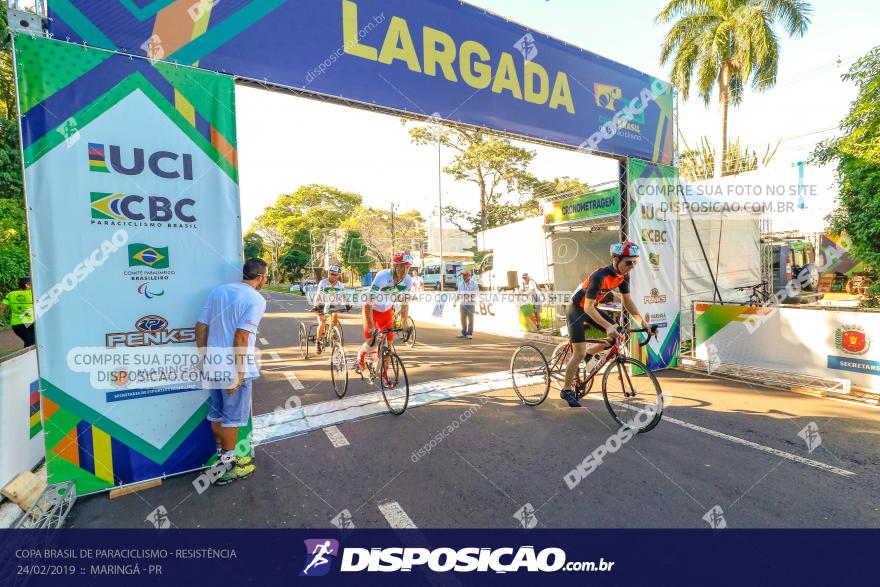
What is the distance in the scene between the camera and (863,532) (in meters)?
2.96

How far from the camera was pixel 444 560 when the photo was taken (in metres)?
2.76

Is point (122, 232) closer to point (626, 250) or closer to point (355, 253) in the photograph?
point (626, 250)

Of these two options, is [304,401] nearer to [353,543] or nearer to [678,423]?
[353,543]

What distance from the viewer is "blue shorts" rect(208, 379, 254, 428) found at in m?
3.85

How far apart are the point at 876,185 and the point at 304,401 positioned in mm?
12158

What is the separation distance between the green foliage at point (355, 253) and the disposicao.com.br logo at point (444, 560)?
47212 mm

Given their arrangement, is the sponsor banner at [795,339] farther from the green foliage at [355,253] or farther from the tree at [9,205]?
the green foliage at [355,253]

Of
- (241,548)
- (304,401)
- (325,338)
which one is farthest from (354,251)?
(241,548)

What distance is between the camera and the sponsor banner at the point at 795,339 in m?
6.04

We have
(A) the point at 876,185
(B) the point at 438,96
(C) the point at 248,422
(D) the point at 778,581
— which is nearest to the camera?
(D) the point at 778,581

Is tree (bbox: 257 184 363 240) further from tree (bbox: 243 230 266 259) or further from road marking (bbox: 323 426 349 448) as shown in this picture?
road marking (bbox: 323 426 349 448)

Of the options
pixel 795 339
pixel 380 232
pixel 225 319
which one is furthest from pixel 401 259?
pixel 380 232

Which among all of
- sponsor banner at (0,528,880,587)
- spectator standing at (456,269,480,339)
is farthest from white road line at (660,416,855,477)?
spectator standing at (456,269,480,339)

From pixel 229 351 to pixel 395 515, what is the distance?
2.05 metres
